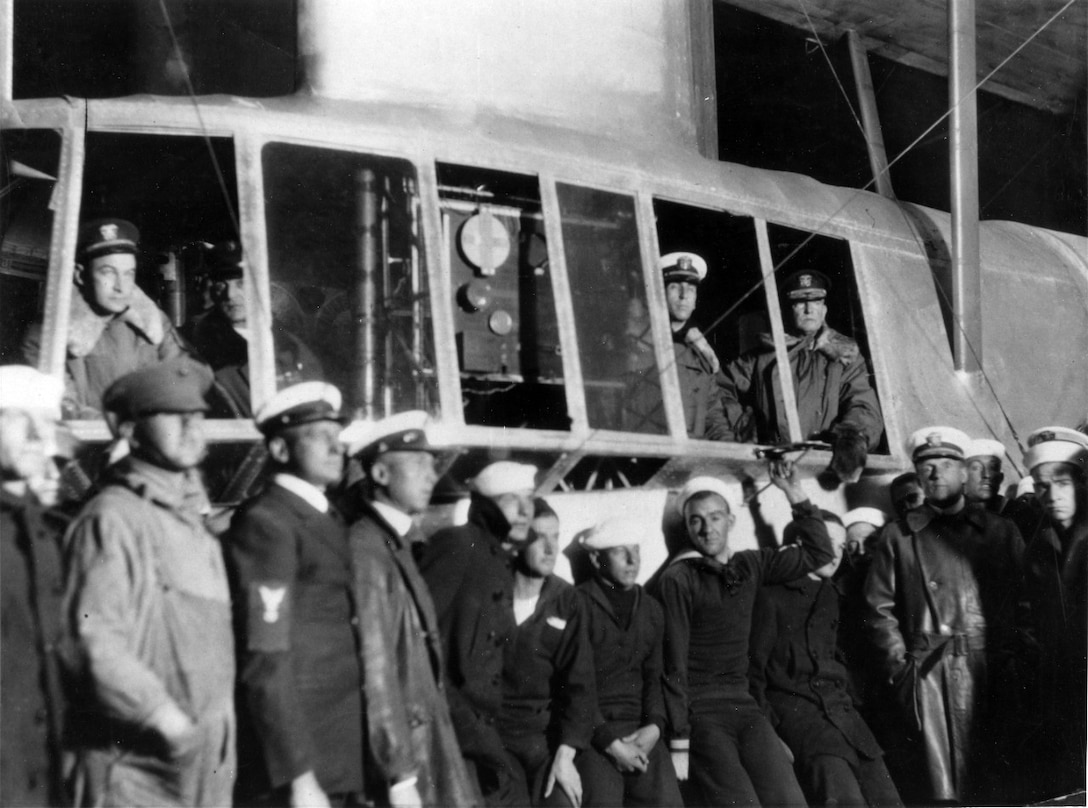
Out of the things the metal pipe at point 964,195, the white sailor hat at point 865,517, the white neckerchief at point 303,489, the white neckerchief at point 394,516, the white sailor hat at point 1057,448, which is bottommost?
the white neckerchief at point 394,516

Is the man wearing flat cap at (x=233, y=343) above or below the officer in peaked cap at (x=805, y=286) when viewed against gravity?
below

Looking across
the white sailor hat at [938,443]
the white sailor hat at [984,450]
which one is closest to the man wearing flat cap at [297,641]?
the white sailor hat at [938,443]

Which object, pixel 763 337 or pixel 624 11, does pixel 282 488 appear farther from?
pixel 624 11

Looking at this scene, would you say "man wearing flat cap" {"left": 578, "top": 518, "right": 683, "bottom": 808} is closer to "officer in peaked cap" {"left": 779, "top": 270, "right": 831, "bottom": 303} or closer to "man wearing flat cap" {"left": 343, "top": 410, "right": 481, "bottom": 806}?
"man wearing flat cap" {"left": 343, "top": 410, "right": 481, "bottom": 806}

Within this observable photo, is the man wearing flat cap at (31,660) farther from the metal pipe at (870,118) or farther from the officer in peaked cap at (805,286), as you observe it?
the metal pipe at (870,118)

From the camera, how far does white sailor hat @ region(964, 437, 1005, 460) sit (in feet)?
24.4

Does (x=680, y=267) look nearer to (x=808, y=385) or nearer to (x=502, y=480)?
(x=808, y=385)

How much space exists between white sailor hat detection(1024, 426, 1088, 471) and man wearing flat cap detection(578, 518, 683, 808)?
2575mm

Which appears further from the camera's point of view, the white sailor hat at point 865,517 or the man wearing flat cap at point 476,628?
the white sailor hat at point 865,517

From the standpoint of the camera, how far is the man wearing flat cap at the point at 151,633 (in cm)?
425

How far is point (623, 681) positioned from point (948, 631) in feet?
6.40

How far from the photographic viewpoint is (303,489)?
15.6 feet

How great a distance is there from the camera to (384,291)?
5855mm

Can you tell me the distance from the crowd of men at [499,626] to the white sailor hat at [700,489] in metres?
0.02
